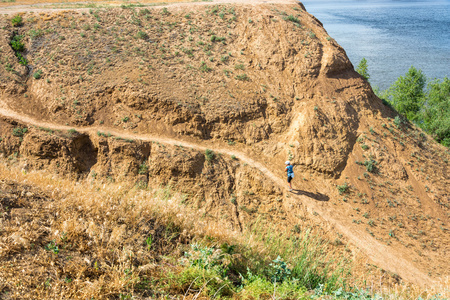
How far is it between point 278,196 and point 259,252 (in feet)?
35.9

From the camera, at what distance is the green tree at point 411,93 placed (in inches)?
1192

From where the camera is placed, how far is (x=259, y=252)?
16.3 ft

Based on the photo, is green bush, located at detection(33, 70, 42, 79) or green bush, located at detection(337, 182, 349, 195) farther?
green bush, located at detection(33, 70, 42, 79)

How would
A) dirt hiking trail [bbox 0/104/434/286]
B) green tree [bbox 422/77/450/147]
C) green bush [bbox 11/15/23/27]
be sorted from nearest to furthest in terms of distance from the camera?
dirt hiking trail [bbox 0/104/434/286], green bush [bbox 11/15/23/27], green tree [bbox 422/77/450/147]

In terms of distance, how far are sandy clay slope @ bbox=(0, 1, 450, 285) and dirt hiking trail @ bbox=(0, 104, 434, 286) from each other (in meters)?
0.06

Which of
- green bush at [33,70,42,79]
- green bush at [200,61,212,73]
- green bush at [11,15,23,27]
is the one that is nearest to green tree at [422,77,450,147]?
green bush at [200,61,212,73]

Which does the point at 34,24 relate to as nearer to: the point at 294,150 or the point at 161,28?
the point at 161,28

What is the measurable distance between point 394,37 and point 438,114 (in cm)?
3494

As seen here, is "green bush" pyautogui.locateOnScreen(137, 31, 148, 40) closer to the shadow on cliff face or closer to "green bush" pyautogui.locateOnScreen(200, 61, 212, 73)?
"green bush" pyautogui.locateOnScreen(200, 61, 212, 73)

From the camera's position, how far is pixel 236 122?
1789 centimetres

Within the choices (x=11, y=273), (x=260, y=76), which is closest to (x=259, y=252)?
(x=11, y=273)

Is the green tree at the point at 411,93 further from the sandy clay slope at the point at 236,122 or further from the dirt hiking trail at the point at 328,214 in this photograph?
the dirt hiking trail at the point at 328,214

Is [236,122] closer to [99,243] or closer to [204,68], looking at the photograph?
[204,68]

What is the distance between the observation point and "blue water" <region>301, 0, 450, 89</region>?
42844mm
